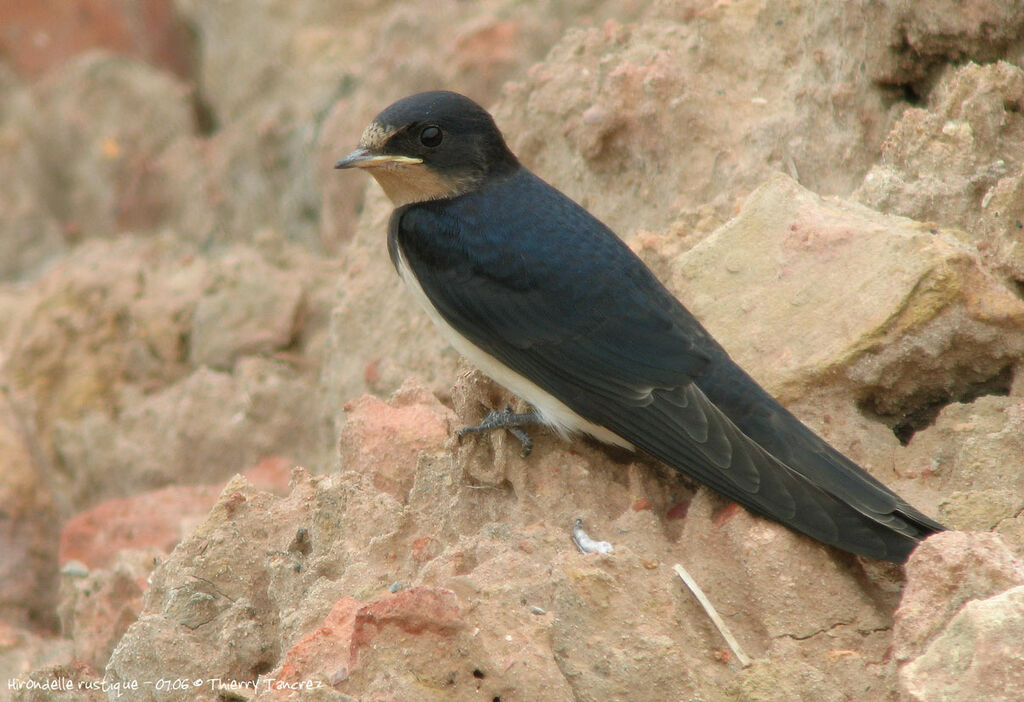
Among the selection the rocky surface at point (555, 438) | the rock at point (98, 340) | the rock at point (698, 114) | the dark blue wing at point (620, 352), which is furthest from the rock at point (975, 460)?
the rock at point (98, 340)

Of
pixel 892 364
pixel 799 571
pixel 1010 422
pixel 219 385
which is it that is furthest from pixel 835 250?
pixel 219 385

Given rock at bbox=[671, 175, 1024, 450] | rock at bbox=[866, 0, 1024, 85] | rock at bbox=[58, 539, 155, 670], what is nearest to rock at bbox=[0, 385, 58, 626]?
rock at bbox=[58, 539, 155, 670]

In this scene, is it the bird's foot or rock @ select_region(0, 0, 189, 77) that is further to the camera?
rock @ select_region(0, 0, 189, 77)

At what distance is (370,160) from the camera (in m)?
3.87

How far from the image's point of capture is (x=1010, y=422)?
2.98 metres

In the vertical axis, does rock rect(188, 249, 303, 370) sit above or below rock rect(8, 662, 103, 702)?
above

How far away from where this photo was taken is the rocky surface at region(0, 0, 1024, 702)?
8.32 feet

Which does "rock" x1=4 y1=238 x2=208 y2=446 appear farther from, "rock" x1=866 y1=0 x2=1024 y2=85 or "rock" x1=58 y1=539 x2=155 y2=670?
"rock" x1=866 y1=0 x2=1024 y2=85

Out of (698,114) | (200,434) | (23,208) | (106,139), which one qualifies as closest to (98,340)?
(200,434)

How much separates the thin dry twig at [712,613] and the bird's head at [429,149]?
1.60 m

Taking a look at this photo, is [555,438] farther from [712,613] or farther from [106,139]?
[106,139]

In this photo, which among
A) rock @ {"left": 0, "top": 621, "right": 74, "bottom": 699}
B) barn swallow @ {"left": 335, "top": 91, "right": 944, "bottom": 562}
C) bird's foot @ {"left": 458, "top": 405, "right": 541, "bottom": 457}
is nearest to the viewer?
barn swallow @ {"left": 335, "top": 91, "right": 944, "bottom": 562}

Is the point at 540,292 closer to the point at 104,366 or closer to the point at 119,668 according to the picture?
the point at 119,668

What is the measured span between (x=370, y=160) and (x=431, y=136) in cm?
22
